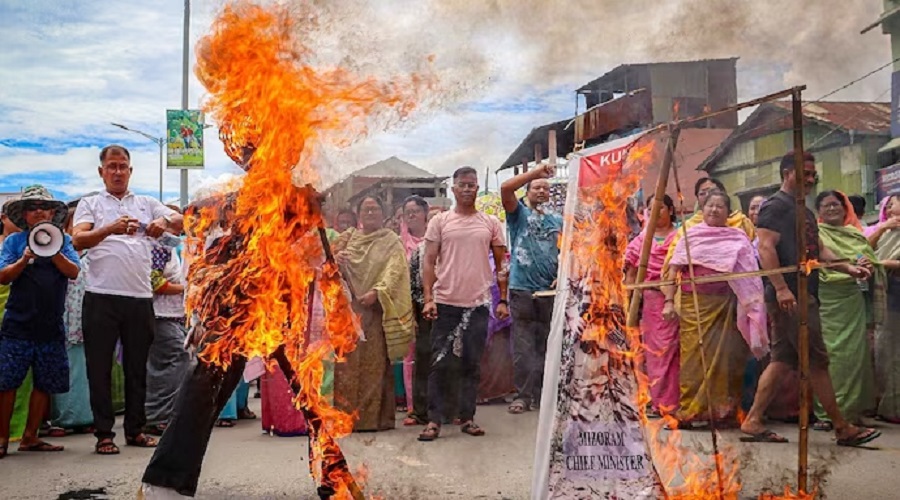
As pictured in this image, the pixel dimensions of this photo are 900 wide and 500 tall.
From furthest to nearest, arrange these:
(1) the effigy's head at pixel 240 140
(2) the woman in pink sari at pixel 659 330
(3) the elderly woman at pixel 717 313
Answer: (2) the woman in pink sari at pixel 659 330
(3) the elderly woman at pixel 717 313
(1) the effigy's head at pixel 240 140

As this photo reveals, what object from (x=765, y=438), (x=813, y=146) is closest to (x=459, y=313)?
(x=765, y=438)

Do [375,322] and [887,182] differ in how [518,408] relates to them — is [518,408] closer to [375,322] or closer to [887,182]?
[375,322]

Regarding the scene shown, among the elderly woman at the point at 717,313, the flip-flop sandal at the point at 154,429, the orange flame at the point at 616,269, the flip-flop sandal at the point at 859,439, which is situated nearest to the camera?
the orange flame at the point at 616,269

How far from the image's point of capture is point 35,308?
19.6 feet

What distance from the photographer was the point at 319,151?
13.4 ft

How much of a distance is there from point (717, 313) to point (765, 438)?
1.03 meters

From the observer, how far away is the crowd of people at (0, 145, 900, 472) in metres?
5.59

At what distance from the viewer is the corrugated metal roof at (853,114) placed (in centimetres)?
466

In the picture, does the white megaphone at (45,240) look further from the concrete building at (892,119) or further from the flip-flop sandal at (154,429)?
the concrete building at (892,119)

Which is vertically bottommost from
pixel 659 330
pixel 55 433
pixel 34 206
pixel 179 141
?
pixel 55 433

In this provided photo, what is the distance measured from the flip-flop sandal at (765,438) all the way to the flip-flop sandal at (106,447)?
4229 millimetres

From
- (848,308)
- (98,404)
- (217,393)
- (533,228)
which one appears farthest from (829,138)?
(98,404)

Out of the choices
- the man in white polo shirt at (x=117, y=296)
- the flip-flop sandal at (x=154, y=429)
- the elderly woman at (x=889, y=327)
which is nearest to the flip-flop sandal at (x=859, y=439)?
the elderly woman at (x=889, y=327)

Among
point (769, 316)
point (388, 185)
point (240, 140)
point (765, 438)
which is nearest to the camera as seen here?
point (240, 140)
